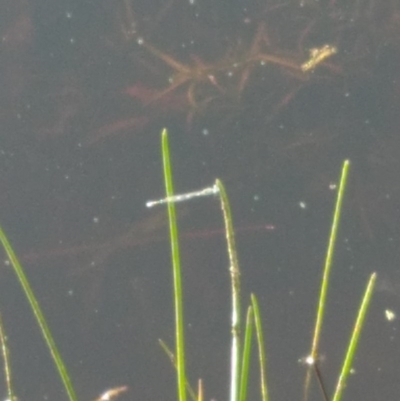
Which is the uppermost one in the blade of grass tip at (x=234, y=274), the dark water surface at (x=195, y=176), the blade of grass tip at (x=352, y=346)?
the dark water surface at (x=195, y=176)

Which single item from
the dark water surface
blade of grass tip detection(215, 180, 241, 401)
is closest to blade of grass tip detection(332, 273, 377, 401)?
blade of grass tip detection(215, 180, 241, 401)

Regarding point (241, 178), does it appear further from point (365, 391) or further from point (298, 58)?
point (365, 391)

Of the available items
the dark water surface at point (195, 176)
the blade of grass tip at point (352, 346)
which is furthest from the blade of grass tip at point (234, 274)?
the dark water surface at point (195, 176)

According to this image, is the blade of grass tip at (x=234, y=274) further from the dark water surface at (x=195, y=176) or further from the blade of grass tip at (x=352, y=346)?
the dark water surface at (x=195, y=176)

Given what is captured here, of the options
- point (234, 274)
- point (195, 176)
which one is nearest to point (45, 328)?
point (234, 274)

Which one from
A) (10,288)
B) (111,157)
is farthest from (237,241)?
(10,288)

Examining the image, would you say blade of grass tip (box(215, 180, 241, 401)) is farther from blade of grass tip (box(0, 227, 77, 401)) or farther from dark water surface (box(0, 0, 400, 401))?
dark water surface (box(0, 0, 400, 401))

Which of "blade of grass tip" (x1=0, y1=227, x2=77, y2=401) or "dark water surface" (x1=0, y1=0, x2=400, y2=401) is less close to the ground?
"dark water surface" (x1=0, y1=0, x2=400, y2=401)

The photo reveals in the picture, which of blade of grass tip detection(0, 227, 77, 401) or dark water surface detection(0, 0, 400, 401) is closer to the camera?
blade of grass tip detection(0, 227, 77, 401)

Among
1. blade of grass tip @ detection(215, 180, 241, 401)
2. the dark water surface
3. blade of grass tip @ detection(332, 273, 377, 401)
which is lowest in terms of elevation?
blade of grass tip @ detection(332, 273, 377, 401)
